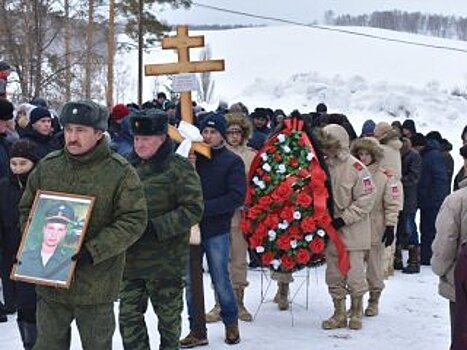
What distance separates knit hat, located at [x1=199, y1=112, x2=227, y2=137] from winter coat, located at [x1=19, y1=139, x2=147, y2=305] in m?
1.88

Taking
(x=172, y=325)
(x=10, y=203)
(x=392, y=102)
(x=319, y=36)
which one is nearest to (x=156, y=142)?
(x=172, y=325)

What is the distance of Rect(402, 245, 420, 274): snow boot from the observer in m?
9.54

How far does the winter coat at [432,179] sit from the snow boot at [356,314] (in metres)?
3.58

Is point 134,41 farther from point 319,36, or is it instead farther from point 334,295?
point 319,36

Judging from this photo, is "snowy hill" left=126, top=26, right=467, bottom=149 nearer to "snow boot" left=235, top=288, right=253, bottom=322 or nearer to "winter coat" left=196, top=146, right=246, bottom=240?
"snow boot" left=235, top=288, right=253, bottom=322

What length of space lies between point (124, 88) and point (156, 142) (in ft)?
138

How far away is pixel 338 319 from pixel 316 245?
73 cm

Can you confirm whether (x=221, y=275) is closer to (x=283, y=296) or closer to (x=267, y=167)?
(x=267, y=167)

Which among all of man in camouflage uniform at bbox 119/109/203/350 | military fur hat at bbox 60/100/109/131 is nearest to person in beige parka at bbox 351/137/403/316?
man in camouflage uniform at bbox 119/109/203/350

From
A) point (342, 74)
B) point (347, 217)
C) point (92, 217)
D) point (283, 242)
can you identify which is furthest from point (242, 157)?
point (342, 74)

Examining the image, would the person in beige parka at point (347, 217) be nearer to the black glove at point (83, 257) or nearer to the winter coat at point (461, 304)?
the winter coat at point (461, 304)

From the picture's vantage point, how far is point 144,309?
5.14m

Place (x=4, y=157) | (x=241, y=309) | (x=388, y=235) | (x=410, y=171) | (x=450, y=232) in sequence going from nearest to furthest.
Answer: (x=450, y=232)
(x=241, y=309)
(x=4, y=157)
(x=388, y=235)
(x=410, y=171)

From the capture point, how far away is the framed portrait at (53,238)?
13.1ft
